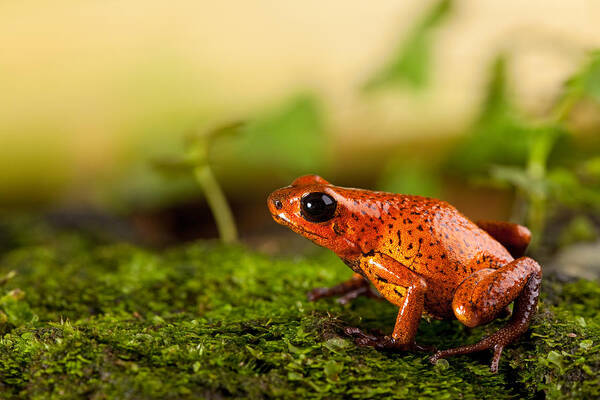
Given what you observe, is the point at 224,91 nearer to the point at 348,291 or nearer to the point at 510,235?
the point at 348,291

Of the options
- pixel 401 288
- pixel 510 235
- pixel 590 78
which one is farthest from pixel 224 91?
pixel 401 288

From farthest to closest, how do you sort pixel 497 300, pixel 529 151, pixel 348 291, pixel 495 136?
pixel 495 136 < pixel 529 151 < pixel 348 291 < pixel 497 300

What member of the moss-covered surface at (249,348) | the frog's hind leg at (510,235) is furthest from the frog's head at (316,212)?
the frog's hind leg at (510,235)

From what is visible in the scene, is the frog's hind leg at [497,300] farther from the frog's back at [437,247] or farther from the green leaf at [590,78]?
the green leaf at [590,78]

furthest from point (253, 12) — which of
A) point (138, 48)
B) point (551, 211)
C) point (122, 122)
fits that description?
point (551, 211)

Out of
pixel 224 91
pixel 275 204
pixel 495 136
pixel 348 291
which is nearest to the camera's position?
pixel 275 204

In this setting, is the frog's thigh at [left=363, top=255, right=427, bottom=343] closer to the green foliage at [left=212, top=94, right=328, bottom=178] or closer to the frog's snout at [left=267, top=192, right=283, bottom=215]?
the frog's snout at [left=267, top=192, right=283, bottom=215]
